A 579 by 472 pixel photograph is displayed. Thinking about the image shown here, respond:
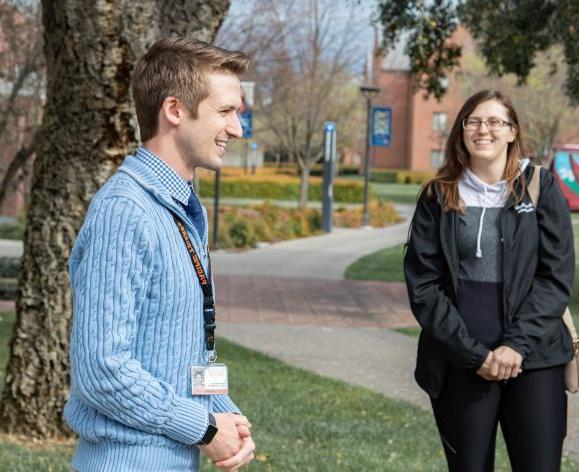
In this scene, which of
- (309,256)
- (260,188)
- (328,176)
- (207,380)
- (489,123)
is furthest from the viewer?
(260,188)

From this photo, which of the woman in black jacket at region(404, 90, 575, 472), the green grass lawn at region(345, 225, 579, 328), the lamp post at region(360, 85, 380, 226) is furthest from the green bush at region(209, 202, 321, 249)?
the woman in black jacket at region(404, 90, 575, 472)

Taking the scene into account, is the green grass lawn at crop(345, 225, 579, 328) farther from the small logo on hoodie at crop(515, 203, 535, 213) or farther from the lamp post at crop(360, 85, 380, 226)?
the small logo on hoodie at crop(515, 203, 535, 213)

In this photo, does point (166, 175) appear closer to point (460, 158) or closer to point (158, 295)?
point (158, 295)

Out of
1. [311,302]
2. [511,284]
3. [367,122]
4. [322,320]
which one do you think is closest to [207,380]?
[511,284]

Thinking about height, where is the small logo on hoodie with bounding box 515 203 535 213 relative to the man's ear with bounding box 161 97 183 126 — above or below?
below

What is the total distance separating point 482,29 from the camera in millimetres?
14086

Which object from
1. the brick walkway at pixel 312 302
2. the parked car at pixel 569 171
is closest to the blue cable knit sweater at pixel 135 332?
the brick walkway at pixel 312 302

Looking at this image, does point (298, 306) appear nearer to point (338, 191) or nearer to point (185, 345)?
point (185, 345)

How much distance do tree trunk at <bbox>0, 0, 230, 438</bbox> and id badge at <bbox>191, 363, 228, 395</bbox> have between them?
3911 millimetres

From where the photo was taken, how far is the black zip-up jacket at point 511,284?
398cm

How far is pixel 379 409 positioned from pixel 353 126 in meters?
39.2

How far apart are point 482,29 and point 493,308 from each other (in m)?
10.6

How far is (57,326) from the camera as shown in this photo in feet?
20.7

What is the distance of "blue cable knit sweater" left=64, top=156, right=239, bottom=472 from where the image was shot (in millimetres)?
2324
